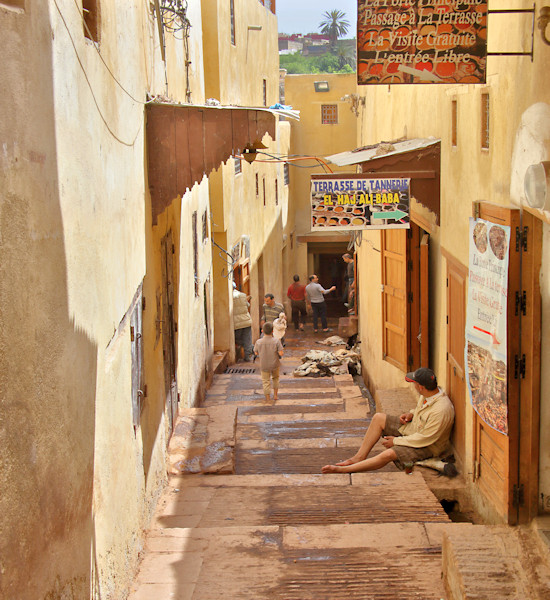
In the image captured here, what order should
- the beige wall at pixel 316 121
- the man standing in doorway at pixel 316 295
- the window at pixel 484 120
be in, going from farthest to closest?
the beige wall at pixel 316 121, the man standing in doorway at pixel 316 295, the window at pixel 484 120

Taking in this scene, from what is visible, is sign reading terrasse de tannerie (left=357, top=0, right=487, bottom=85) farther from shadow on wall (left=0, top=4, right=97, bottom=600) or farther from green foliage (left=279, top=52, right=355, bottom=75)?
green foliage (left=279, top=52, right=355, bottom=75)

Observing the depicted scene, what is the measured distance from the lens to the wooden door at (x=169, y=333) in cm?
858

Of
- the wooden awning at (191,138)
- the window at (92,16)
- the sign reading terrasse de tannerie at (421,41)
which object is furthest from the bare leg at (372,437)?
the window at (92,16)

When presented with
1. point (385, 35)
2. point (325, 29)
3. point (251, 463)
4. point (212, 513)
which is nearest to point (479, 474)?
point (212, 513)

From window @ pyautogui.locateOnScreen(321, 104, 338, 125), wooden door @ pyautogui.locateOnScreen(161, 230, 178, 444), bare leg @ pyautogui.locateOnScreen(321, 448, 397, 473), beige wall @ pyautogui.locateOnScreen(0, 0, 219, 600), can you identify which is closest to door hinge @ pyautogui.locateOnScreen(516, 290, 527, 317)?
beige wall @ pyautogui.locateOnScreen(0, 0, 219, 600)

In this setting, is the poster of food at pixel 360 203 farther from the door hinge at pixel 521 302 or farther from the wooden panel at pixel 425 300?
the door hinge at pixel 521 302

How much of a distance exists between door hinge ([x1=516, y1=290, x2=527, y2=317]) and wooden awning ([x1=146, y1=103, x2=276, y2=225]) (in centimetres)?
315

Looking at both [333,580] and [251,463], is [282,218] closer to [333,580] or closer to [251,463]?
[251,463]

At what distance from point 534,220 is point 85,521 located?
331 centimetres

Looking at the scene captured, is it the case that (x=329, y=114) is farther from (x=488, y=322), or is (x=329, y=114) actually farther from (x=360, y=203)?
(x=488, y=322)

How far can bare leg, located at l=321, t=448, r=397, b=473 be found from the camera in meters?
7.72

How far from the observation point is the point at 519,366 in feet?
17.7

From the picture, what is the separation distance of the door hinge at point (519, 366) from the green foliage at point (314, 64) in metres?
77.6

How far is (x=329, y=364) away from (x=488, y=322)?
1074cm
